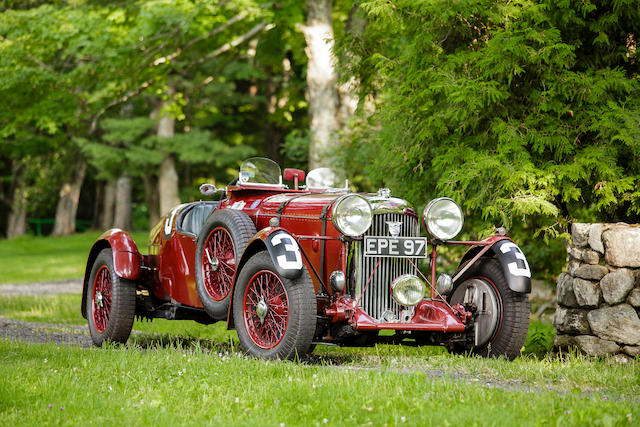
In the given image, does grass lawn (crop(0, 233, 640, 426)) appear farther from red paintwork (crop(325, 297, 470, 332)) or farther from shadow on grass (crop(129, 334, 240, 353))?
shadow on grass (crop(129, 334, 240, 353))

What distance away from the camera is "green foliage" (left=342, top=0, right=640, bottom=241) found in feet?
26.4

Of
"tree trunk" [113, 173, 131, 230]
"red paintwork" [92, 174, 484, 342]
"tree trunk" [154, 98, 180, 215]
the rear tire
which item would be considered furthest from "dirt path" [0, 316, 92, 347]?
"tree trunk" [113, 173, 131, 230]

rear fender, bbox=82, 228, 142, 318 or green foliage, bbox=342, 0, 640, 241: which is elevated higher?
green foliage, bbox=342, 0, 640, 241

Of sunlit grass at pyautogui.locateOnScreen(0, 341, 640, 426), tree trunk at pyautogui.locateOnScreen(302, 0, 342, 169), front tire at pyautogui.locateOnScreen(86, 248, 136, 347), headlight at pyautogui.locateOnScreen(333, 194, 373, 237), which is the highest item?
tree trunk at pyautogui.locateOnScreen(302, 0, 342, 169)

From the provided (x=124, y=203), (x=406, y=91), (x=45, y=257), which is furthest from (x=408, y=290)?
(x=124, y=203)

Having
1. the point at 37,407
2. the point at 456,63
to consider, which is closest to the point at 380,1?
the point at 456,63

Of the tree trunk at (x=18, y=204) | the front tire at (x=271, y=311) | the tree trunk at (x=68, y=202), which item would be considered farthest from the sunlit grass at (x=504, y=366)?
the tree trunk at (x=18, y=204)

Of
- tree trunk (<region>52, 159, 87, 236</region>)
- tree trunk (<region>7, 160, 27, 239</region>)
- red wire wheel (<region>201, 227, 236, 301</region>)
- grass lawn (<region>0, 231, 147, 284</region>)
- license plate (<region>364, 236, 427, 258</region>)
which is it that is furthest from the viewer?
tree trunk (<region>7, 160, 27, 239</region>)

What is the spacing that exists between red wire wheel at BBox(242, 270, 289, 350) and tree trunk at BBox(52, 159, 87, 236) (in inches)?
1193

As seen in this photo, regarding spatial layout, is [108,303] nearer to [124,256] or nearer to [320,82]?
[124,256]

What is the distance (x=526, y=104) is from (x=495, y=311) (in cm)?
299

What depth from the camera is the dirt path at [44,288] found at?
57.3 ft

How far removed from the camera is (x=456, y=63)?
28.4ft

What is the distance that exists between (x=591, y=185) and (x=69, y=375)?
5.37 m
